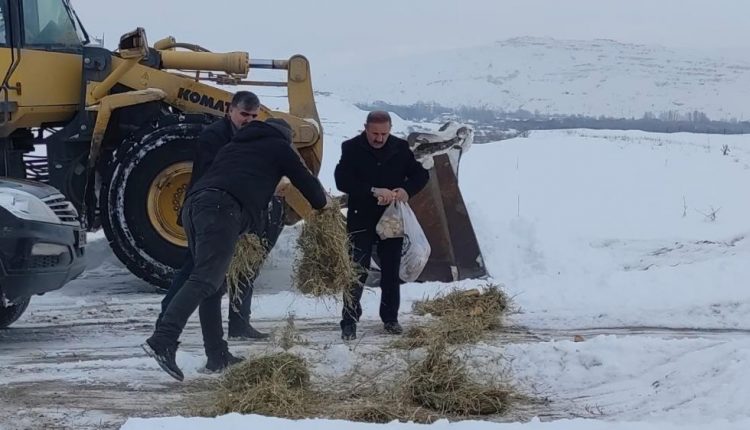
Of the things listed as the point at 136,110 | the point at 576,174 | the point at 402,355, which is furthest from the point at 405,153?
the point at 576,174

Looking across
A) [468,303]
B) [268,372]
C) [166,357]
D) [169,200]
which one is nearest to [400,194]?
[468,303]

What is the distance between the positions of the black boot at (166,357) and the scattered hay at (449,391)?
1412mm

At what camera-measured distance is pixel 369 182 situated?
24.3 ft

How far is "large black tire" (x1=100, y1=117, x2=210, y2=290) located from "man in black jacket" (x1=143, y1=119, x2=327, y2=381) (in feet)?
9.08

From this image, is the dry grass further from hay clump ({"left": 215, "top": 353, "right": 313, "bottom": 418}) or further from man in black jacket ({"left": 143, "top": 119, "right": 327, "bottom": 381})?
man in black jacket ({"left": 143, "top": 119, "right": 327, "bottom": 381})

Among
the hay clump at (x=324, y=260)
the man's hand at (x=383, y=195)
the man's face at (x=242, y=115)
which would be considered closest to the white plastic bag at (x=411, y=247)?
the man's hand at (x=383, y=195)

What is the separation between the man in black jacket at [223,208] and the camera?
6.09 meters

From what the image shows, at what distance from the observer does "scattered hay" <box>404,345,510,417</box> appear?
5652 mm

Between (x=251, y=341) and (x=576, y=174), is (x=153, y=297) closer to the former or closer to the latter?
(x=251, y=341)

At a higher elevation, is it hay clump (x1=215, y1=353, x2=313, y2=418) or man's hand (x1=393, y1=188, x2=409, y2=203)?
man's hand (x1=393, y1=188, x2=409, y2=203)

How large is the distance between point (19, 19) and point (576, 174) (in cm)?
950

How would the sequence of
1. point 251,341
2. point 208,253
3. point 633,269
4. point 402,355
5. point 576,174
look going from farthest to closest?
point 576,174 < point 633,269 < point 251,341 < point 402,355 < point 208,253

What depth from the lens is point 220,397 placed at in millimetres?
5523

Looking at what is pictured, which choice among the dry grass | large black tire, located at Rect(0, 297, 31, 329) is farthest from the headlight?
the dry grass
